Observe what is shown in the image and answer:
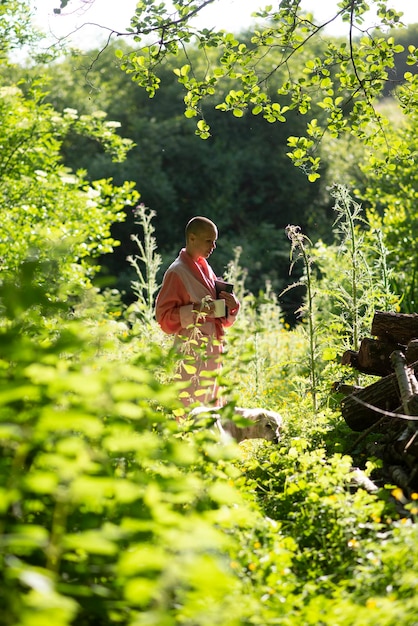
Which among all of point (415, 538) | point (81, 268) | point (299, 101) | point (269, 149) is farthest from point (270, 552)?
point (269, 149)

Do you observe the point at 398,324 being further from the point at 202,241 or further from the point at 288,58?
the point at 288,58

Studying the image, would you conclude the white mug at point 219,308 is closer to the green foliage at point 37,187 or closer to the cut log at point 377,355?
the cut log at point 377,355

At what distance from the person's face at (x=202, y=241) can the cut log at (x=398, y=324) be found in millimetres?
1236

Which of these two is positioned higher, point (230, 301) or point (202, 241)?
point (202, 241)

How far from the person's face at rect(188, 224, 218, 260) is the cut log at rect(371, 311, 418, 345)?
4.06 ft

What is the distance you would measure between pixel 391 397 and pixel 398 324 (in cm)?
60

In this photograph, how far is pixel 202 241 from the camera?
4926mm

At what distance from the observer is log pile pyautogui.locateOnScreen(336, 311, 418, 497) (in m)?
3.68

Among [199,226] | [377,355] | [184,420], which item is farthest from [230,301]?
[184,420]

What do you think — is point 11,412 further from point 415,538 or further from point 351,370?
point 351,370

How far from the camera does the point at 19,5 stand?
27.9 ft

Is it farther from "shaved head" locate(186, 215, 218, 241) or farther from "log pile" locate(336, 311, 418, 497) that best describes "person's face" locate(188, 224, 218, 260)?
"log pile" locate(336, 311, 418, 497)

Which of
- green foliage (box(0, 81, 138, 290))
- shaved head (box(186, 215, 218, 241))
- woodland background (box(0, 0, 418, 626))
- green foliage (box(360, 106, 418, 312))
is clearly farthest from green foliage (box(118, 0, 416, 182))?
green foliage (box(360, 106, 418, 312))

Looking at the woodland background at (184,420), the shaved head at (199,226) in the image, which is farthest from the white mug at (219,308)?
the shaved head at (199,226)
